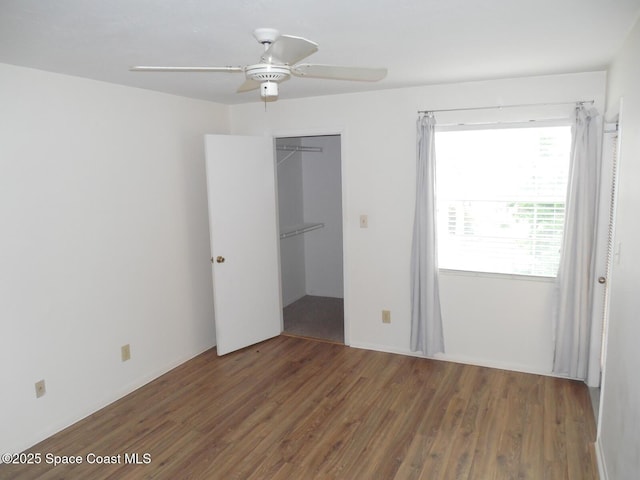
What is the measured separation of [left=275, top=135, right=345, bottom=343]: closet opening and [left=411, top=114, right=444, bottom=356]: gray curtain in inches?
63.3

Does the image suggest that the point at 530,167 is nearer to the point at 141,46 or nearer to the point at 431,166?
the point at 431,166

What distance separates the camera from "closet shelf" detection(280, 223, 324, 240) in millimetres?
5568

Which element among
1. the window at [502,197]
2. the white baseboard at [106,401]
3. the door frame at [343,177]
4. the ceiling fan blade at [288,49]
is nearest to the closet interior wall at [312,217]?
the door frame at [343,177]

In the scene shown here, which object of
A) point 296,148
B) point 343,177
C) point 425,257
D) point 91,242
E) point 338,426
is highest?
point 296,148

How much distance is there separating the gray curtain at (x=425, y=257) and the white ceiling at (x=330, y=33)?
74 centimetres

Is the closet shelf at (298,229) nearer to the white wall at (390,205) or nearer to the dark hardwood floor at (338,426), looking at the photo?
the white wall at (390,205)

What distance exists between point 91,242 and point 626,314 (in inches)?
129

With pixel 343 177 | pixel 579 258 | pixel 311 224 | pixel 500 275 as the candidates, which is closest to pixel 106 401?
pixel 343 177

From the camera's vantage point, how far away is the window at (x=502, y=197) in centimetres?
358

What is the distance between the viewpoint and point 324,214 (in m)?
6.16

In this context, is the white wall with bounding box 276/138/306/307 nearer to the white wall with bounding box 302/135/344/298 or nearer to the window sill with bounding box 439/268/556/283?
the white wall with bounding box 302/135/344/298

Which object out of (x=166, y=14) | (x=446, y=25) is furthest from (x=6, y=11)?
(x=446, y=25)

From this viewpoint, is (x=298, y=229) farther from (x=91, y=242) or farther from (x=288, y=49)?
(x=288, y=49)

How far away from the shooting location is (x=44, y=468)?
108 inches
